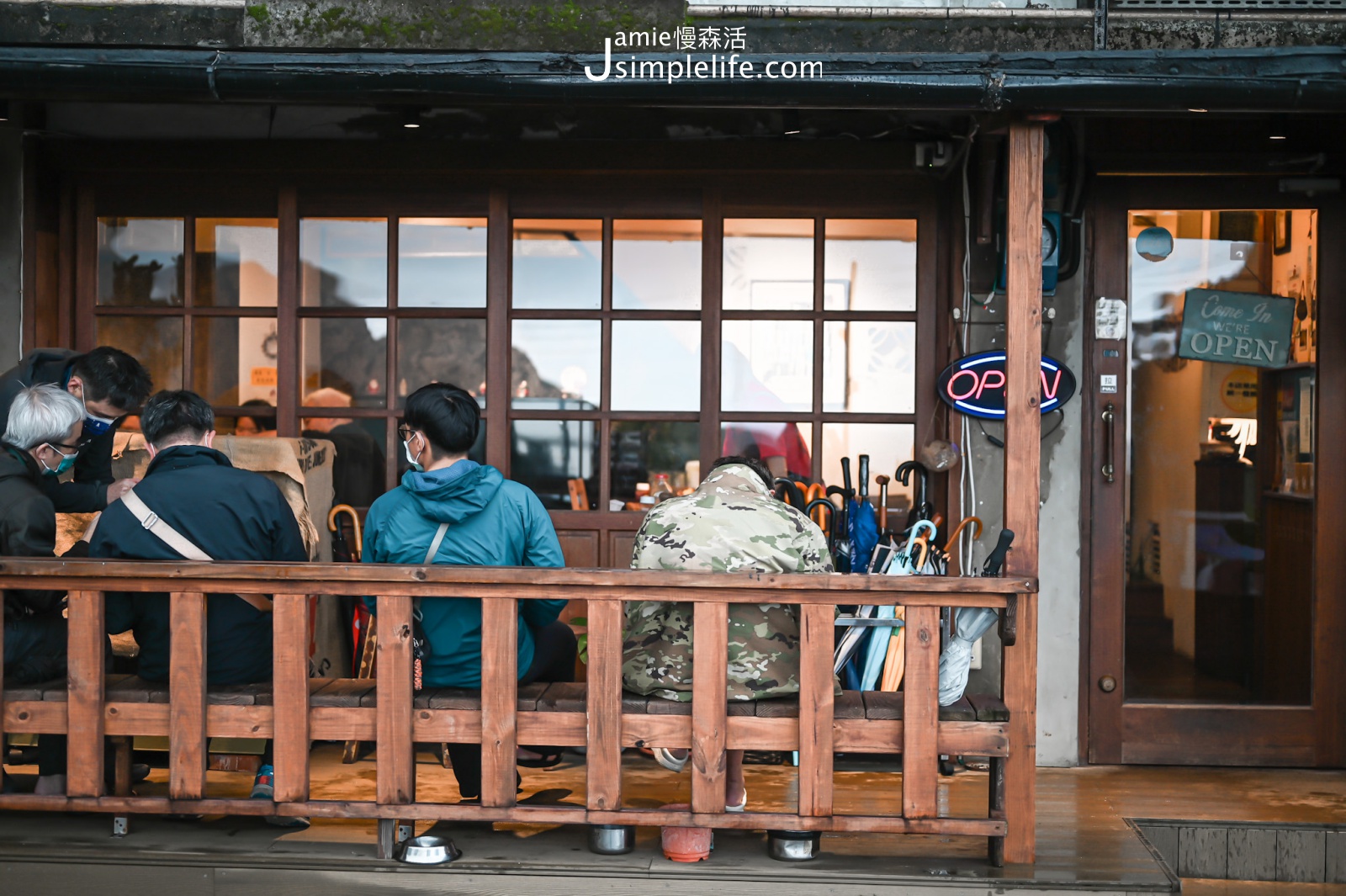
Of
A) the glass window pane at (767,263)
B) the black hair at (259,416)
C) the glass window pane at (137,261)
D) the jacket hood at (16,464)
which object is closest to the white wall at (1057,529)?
the glass window pane at (767,263)

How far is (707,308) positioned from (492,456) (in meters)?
1.34

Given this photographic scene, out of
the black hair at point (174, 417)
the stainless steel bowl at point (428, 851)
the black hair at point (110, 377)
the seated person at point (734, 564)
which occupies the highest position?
the black hair at point (110, 377)

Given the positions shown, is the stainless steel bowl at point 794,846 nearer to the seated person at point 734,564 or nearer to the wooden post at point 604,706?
the seated person at point 734,564

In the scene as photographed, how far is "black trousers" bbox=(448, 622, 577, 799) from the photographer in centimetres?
416

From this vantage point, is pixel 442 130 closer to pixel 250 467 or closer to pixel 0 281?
pixel 250 467

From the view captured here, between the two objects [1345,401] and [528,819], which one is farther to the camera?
[1345,401]

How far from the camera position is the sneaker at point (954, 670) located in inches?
155

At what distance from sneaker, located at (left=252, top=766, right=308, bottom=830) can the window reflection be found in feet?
7.41

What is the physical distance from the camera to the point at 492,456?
5.74 meters

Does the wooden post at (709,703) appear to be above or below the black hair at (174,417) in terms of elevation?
below

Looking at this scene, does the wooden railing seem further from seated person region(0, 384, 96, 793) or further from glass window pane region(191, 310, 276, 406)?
glass window pane region(191, 310, 276, 406)

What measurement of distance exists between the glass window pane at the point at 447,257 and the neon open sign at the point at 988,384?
7.97 ft

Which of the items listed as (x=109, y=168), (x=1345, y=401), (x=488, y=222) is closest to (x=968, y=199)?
(x=1345, y=401)

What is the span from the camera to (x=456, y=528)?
4020 mm
